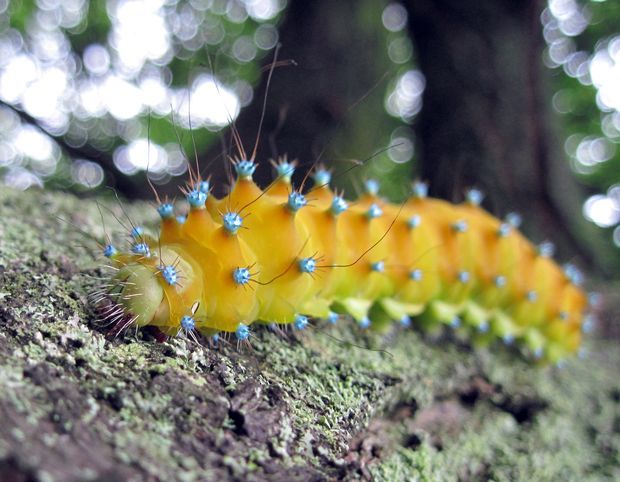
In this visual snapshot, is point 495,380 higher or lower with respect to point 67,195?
higher

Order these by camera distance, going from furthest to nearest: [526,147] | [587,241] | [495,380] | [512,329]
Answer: [587,241] → [526,147] → [512,329] → [495,380]

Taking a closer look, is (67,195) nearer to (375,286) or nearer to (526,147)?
(375,286)

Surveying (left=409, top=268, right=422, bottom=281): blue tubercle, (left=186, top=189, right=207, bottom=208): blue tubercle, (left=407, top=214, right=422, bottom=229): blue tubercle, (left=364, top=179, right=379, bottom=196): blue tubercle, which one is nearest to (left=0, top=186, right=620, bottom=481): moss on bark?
(left=409, top=268, right=422, bottom=281): blue tubercle

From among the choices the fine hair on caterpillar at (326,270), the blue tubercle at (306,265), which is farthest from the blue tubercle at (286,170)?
the blue tubercle at (306,265)

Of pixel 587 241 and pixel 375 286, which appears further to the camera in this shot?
pixel 587 241

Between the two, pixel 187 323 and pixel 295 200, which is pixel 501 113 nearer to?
pixel 295 200

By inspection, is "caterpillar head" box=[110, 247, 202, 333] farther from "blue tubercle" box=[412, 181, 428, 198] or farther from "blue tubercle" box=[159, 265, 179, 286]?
"blue tubercle" box=[412, 181, 428, 198]

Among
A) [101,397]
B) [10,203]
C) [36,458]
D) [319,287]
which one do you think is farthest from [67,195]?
[36,458]
